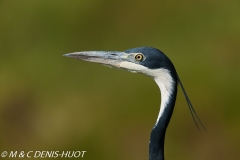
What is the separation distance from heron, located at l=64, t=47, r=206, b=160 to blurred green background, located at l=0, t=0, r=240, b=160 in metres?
2.69

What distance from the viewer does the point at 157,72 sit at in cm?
291

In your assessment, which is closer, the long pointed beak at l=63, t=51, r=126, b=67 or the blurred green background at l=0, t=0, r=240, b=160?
the long pointed beak at l=63, t=51, r=126, b=67

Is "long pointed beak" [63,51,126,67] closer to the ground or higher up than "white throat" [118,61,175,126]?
higher up

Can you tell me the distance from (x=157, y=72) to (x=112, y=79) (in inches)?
123

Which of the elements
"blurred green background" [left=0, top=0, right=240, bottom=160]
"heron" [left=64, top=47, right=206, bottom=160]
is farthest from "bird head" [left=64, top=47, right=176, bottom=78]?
"blurred green background" [left=0, top=0, right=240, bottom=160]

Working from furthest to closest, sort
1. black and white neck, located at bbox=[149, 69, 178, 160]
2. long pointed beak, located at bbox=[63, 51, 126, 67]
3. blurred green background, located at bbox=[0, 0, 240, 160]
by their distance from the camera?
blurred green background, located at bbox=[0, 0, 240, 160], long pointed beak, located at bbox=[63, 51, 126, 67], black and white neck, located at bbox=[149, 69, 178, 160]

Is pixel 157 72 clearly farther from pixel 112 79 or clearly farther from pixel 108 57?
pixel 112 79

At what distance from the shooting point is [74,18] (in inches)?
254

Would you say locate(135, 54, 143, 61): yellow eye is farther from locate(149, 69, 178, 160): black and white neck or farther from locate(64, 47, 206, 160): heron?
locate(149, 69, 178, 160): black and white neck

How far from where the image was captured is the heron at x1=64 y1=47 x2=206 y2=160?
2.89 meters

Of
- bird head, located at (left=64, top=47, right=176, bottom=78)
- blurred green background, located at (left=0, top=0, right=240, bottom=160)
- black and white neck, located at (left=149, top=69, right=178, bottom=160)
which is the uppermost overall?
bird head, located at (left=64, top=47, right=176, bottom=78)

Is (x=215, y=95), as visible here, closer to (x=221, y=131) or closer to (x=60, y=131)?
(x=221, y=131)

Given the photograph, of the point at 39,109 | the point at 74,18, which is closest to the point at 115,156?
the point at 39,109

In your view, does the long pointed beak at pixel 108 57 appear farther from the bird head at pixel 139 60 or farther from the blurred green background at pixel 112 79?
the blurred green background at pixel 112 79
